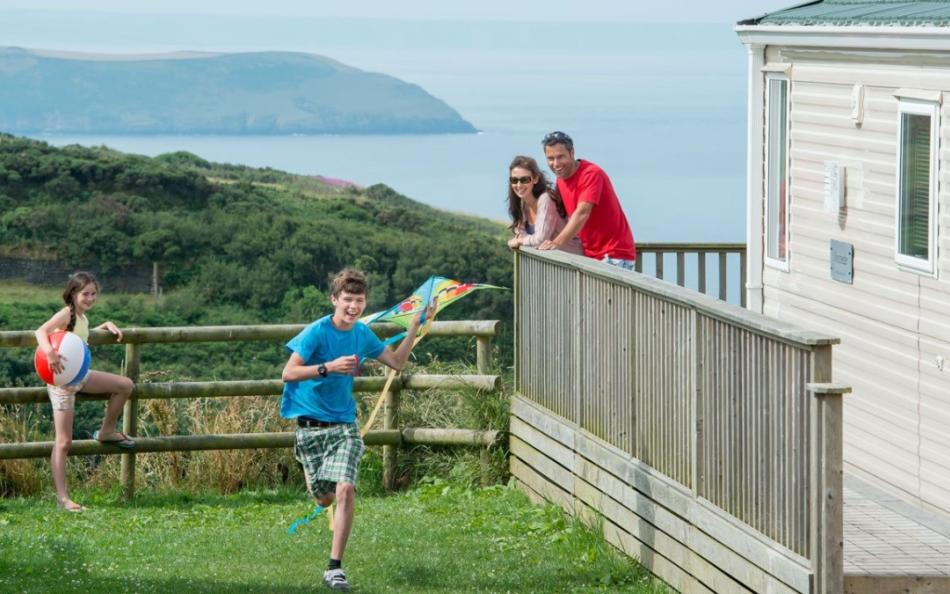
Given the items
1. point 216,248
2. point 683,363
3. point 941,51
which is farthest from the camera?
point 216,248

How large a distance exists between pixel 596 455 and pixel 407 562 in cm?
133

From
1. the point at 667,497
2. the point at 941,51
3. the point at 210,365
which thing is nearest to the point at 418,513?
the point at 667,497

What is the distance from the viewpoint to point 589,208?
34.4 ft

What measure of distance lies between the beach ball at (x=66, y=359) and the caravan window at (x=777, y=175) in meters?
5.12

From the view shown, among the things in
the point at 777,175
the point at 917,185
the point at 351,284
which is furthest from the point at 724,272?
the point at 351,284

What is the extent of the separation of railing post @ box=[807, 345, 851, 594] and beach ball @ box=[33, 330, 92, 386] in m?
6.22

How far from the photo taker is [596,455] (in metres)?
9.66

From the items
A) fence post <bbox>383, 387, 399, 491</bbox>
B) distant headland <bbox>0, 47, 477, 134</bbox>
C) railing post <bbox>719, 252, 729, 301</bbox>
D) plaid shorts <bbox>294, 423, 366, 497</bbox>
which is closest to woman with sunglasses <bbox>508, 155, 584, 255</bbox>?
fence post <bbox>383, 387, 399, 491</bbox>

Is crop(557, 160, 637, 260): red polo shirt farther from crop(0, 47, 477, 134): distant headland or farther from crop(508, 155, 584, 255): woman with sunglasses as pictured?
crop(0, 47, 477, 134): distant headland

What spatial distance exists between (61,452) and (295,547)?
2627mm

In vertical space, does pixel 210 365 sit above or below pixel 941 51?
below

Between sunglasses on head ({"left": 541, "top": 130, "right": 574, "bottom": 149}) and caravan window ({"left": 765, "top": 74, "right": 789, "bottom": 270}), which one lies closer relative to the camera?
sunglasses on head ({"left": 541, "top": 130, "right": 574, "bottom": 149})

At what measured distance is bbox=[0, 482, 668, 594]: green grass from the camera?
877 cm

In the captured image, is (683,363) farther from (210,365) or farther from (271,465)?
(210,365)
